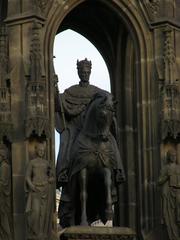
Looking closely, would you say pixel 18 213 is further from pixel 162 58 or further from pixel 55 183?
pixel 162 58

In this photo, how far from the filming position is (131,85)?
35.2 m

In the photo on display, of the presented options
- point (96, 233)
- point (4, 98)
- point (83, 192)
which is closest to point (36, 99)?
point (4, 98)

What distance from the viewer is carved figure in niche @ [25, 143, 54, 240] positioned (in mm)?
31734

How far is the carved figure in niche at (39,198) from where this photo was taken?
31734 millimetres

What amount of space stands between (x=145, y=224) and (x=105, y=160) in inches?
56.1

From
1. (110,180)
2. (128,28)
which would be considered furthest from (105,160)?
(128,28)

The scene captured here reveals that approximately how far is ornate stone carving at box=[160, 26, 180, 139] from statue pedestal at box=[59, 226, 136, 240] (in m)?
1.99

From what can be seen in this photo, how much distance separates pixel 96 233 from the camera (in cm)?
3200

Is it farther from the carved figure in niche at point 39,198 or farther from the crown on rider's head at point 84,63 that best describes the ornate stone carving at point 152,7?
the carved figure in niche at point 39,198

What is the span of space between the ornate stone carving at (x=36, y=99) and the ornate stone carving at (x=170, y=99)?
2.21 meters

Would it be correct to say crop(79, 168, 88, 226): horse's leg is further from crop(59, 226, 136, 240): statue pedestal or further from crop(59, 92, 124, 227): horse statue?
crop(59, 226, 136, 240): statue pedestal

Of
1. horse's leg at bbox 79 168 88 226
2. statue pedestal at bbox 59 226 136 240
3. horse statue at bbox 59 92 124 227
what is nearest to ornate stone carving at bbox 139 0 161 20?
horse statue at bbox 59 92 124 227

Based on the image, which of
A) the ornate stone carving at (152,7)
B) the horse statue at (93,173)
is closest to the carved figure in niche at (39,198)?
the horse statue at (93,173)

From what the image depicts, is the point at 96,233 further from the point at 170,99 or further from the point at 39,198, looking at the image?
the point at 170,99
